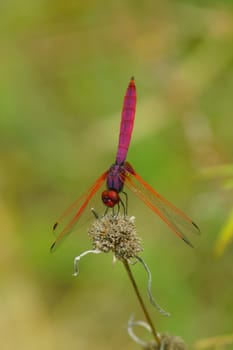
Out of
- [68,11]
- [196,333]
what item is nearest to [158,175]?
[196,333]

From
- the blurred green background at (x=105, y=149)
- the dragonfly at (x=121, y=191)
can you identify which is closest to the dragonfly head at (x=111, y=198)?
the dragonfly at (x=121, y=191)

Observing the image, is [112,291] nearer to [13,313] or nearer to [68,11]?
[13,313]

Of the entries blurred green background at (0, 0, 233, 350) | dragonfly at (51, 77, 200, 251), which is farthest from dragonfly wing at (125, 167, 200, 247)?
blurred green background at (0, 0, 233, 350)

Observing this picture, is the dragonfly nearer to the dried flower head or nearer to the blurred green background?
the dried flower head

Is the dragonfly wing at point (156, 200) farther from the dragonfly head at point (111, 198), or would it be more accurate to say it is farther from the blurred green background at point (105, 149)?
the blurred green background at point (105, 149)

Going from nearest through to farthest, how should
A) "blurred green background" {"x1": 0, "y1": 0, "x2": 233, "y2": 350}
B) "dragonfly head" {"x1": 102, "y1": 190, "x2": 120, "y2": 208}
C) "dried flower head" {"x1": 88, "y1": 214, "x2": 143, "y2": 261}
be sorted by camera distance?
"dried flower head" {"x1": 88, "y1": 214, "x2": 143, "y2": 261}, "dragonfly head" {"x1": 102, "y1": 190, "x2": 120, "y2": 208}, "blurred green background" {"x1": 0, "y1": 0, "x2": 233, "y2": 350}

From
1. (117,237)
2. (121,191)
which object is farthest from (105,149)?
(117,237)

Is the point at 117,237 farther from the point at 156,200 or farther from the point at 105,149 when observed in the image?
the point at 105,149
